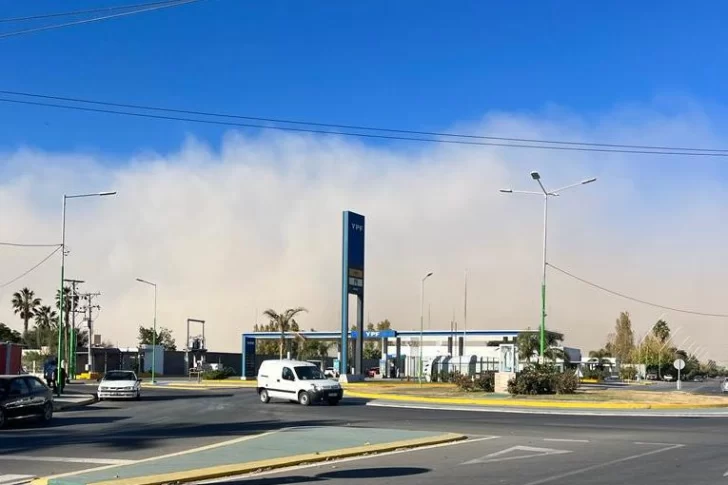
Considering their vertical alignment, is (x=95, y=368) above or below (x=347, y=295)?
below

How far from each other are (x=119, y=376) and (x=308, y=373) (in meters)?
10.5

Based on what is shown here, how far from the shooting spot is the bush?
131ft

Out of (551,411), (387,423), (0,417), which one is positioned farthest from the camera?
(551,411)

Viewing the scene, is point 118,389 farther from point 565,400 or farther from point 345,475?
point 345,475

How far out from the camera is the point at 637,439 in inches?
798

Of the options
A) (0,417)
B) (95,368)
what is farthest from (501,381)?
(95,368)

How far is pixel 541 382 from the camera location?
40062 mm

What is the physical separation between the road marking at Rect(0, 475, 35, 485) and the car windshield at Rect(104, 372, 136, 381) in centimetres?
2778

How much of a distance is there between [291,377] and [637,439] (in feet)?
62.8

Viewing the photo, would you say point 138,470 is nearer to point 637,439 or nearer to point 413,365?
point 637,439

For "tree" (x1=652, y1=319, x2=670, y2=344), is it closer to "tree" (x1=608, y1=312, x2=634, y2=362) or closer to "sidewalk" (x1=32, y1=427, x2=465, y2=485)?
"tree" (x1=608, y1=312, x2=634, y2=362)

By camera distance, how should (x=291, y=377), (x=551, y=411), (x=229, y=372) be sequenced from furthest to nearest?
1. (x=229, y=372)
2. (x=291, y=377)
3. (x=551, y=411)

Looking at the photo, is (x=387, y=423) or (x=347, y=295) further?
(x=347, y=295)

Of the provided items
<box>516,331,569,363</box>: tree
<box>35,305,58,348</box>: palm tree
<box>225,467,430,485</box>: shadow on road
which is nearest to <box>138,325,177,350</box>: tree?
<box>35,305,58,348</box>: palm tree
